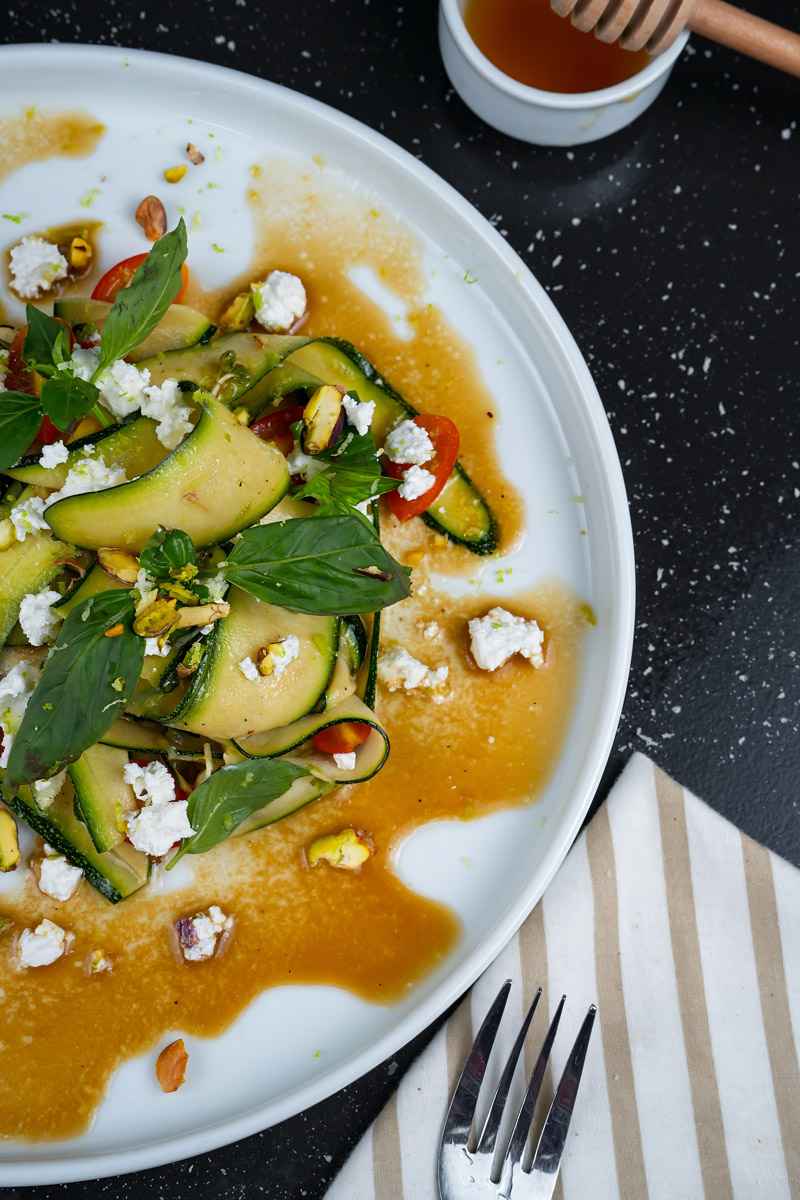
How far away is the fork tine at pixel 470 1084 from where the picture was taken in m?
2.12

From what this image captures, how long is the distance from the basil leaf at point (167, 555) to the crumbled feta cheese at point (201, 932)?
90cm

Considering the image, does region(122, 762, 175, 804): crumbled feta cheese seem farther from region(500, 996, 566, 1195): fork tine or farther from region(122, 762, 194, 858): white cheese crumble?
region(500, 996, 566, 1195): fork tine

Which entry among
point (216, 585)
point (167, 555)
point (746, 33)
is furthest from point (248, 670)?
point (746, 33)

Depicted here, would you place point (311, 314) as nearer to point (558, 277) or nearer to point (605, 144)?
point (558, 277)

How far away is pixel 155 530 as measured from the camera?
1.77 metres

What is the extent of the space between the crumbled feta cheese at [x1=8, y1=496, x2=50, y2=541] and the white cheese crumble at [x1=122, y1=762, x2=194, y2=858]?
58cm

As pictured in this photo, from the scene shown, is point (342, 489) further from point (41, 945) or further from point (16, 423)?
point (41, 945)

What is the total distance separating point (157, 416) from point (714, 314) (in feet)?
5.16

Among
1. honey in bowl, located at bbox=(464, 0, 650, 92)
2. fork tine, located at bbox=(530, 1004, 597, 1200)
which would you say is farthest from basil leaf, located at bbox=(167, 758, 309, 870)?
honey in bowl, located at bbox=(464, 0, 650, 92)

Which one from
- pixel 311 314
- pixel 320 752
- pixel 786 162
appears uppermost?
pixel 786 162

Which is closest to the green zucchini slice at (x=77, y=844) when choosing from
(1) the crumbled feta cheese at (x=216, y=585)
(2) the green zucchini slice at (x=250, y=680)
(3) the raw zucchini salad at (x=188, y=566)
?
(3) the raw zucchini salad at (x=188, y=566)

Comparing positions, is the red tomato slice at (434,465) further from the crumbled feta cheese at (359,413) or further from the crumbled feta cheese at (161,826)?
the crumbled feta cheese at (161,826)

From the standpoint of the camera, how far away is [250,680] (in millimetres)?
1826

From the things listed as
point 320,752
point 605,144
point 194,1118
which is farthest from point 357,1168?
point 605,144
